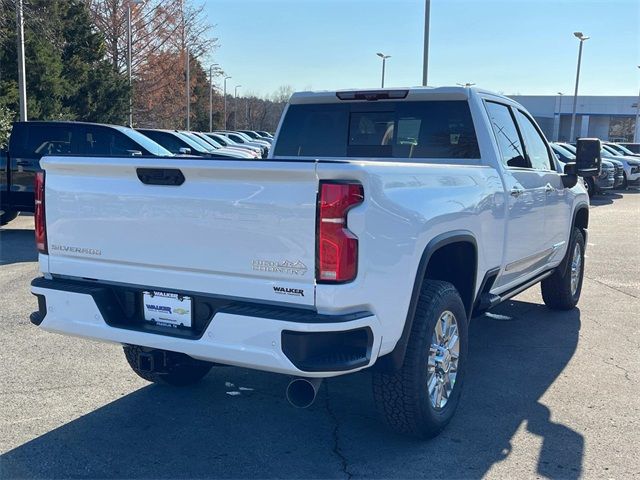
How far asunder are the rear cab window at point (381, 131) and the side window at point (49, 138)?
286 inches

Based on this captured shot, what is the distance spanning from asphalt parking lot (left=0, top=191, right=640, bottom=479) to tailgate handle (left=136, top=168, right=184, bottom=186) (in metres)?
1.51

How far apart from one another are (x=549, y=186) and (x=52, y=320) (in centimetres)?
409

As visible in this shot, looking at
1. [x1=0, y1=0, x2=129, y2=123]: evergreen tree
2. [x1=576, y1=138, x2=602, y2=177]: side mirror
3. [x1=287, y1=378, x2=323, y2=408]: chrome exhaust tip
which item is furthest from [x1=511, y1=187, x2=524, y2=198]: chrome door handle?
[x1=0, y1=0, x2=129, y2=123]: evergreen tree

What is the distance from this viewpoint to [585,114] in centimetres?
7712

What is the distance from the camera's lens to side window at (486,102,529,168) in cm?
518

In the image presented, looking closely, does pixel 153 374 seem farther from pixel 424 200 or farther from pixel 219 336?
pixel 424 200

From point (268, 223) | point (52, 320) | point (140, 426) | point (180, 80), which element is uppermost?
point (180, 80)

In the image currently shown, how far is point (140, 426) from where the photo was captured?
163 inches

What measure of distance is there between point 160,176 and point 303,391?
1312mm

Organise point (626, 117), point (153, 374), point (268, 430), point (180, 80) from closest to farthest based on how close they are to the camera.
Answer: point (268, 430)
point (153, 374)
point (180, 80)
point (626, 117)

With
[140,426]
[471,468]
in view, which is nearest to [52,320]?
[140,426]

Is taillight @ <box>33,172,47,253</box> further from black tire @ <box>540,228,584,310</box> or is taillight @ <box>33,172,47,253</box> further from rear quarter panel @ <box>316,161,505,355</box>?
black tire @ <box>540,228,584,310</box>

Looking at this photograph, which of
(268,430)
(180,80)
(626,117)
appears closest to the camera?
(268,430)

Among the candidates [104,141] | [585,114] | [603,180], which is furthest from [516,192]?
[585,114]
